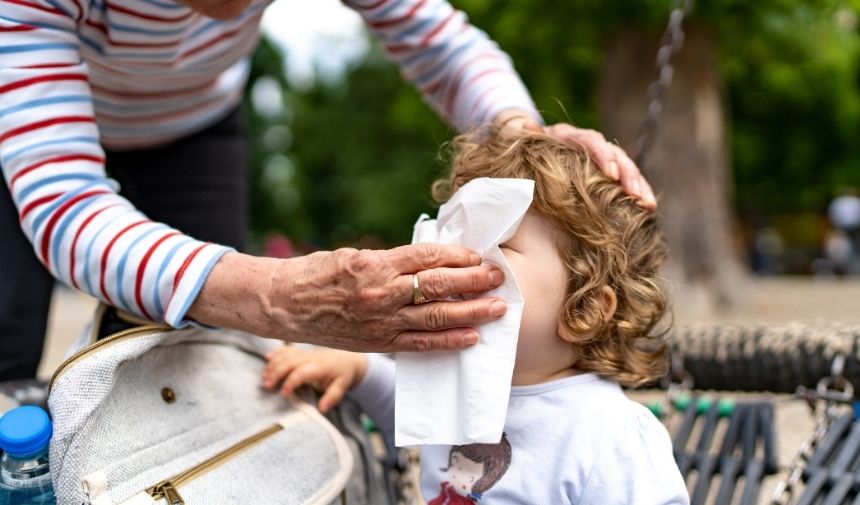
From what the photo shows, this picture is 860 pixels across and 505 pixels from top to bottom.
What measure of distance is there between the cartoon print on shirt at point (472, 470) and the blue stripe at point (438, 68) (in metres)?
0.80

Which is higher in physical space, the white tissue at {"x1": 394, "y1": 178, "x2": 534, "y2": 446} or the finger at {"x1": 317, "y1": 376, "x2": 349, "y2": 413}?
the white tissue at {"x1": 394, "y1": 178, "x2": 534, "y2": 446}

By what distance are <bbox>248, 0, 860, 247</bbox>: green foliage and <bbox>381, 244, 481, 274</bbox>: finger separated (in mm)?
510

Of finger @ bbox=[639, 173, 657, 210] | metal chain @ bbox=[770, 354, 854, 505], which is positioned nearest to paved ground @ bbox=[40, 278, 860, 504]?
metal chain @ bbox=[770, 354, 854, 505]

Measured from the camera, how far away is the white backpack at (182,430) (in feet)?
3.60

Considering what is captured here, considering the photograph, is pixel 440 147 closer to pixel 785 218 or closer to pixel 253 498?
pixel 253 498

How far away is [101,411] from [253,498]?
0.23 metres

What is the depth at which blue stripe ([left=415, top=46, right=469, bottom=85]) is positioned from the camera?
1.76 meters

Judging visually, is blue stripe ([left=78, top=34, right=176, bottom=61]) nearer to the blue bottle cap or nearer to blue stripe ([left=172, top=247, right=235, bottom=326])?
blue stripe ([left=172, top=247, right=235, bottom=326])

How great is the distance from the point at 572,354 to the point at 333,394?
0.42 metres

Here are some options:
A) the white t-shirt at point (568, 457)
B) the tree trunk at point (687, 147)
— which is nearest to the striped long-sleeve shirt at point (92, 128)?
the white t-shirt at point (568, 457)

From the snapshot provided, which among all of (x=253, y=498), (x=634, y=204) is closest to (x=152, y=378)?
(x=253, y=498)

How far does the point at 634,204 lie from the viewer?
134 cm

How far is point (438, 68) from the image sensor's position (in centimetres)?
179

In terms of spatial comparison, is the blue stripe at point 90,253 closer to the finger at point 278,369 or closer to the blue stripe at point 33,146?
the blue stripe at point 33,146
